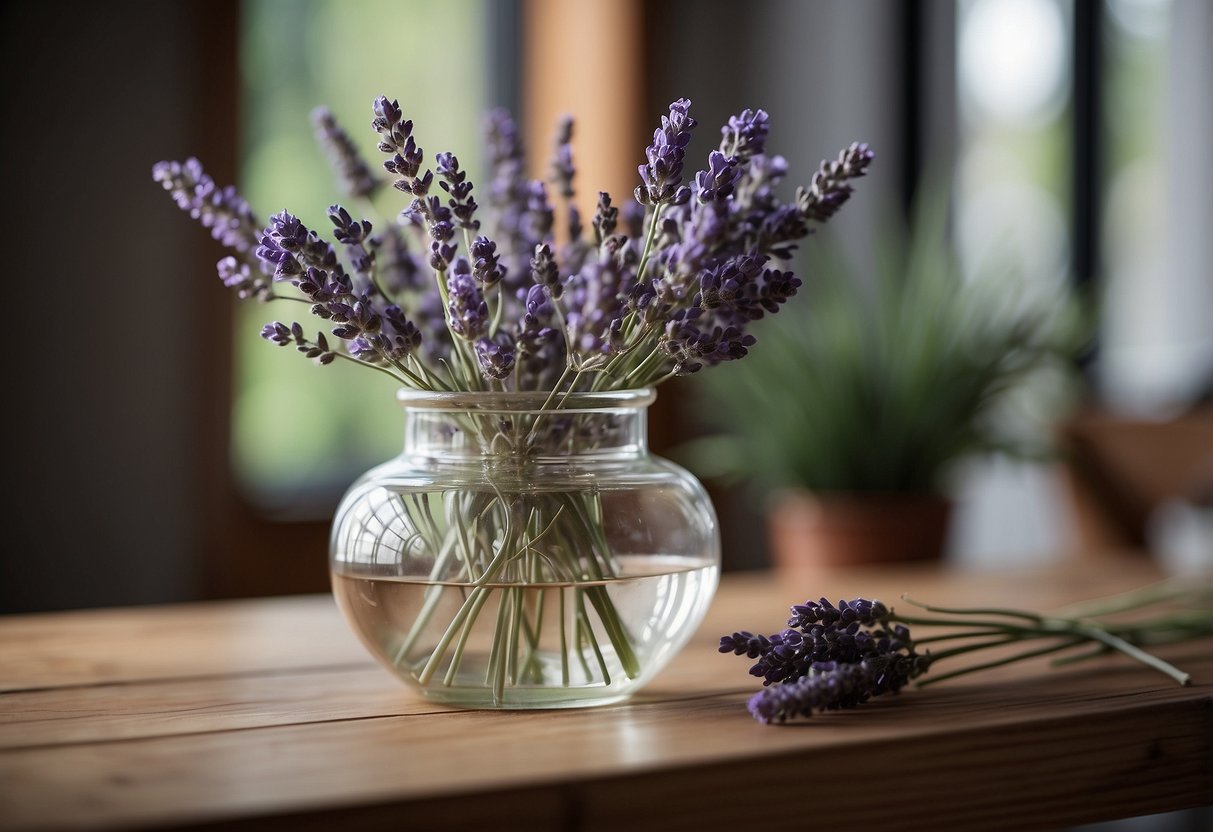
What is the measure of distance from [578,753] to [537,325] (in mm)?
209

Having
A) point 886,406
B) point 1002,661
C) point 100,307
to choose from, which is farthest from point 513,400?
point 100,307

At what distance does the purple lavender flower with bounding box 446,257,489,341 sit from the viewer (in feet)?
1.97

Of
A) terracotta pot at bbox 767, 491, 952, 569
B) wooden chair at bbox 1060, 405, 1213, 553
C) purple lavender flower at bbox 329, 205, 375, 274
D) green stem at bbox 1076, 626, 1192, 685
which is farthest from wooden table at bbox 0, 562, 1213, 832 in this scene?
wooden chair at bbox 1060, 405, 1213, 553

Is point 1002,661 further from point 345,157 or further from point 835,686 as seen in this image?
point 345,157

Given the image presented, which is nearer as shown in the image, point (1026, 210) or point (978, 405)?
point (978, 405)

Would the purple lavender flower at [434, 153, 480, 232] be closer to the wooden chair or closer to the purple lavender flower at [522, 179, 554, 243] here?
the purple lavender flower at [522, 179, 554, 243]

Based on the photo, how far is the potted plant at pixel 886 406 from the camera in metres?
1.74

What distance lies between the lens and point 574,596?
2.13ft

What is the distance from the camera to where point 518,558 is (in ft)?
2.09

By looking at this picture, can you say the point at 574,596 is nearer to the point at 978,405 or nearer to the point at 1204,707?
the point at 1204,707

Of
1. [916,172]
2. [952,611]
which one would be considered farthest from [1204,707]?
[916,172]

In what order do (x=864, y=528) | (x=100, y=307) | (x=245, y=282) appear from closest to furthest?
(x=245, y=282) → (x=864, y=528) → (x=100, y=307)

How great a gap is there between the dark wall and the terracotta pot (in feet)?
4.32

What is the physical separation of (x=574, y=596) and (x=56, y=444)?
6.45 ft
